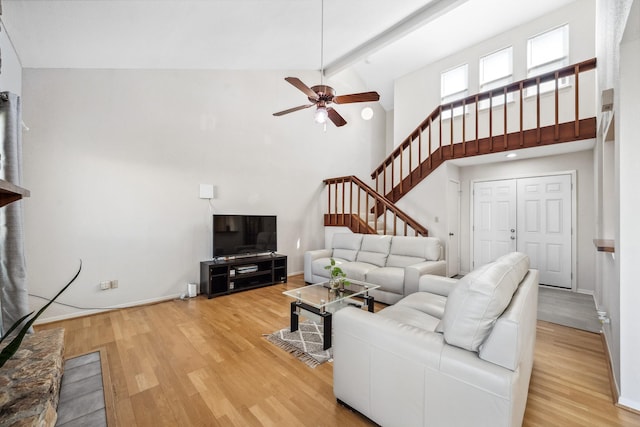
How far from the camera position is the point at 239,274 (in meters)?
4.55

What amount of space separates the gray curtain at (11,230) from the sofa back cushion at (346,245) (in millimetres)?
3940

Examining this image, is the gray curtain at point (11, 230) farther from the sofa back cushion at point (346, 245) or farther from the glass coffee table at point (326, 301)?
the sofa back cushion at point (346, 245)

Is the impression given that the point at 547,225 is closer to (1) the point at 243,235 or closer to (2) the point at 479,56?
(2) the point at 479,56

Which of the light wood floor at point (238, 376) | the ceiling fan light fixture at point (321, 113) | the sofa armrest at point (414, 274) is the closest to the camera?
the light wood floor at point (238, 376)

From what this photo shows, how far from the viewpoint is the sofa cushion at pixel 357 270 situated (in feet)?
13.7

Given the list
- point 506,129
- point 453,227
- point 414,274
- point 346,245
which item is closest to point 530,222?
point 453,227

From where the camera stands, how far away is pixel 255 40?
3951mm

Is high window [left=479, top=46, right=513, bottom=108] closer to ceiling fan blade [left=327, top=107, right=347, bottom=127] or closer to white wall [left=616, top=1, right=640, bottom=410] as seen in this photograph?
ceiling fan blade [left=327, top=107, right=347, bottom=127]

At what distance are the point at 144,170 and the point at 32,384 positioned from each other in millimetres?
2903

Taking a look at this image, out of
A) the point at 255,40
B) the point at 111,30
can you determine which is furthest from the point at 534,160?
the point at 111,30

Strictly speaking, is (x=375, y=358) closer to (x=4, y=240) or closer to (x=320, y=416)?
(x=320, y=416)

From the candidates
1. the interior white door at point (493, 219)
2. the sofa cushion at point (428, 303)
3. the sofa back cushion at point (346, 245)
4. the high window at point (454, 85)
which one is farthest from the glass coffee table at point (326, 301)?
the high window at point (454, 85)

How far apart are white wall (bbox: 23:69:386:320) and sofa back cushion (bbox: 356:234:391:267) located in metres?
1.47


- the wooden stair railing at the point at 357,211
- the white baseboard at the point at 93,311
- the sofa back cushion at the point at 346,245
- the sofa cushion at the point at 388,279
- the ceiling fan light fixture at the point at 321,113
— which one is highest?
the ceiling fan light fixture at the point at 321,113
